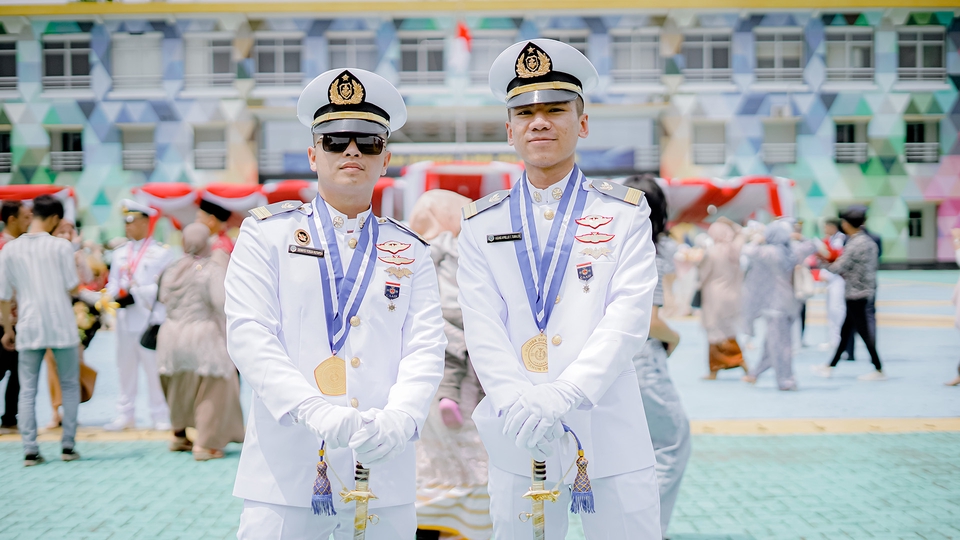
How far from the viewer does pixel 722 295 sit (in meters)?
9.62

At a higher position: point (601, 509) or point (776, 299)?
point (776, 299)

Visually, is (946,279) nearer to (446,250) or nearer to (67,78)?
(446,250)

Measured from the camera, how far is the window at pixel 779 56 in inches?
1131

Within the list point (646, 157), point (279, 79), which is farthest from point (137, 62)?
point (646, 157)

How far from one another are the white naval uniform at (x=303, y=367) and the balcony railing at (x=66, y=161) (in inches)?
1156

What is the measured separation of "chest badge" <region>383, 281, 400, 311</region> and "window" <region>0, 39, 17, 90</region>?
30.9 meters

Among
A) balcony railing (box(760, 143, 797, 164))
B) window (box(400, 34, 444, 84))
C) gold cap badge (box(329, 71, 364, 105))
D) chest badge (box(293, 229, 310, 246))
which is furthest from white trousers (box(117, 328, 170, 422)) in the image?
balcony railing (box(760, 143, 797, 164))

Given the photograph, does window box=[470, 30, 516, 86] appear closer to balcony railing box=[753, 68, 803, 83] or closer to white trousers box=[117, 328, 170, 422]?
balcony railing box=[753, 68, 803, 83]

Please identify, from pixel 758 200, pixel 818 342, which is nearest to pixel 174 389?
pixel 818 342

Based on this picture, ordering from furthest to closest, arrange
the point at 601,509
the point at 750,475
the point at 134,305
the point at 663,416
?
the point at 134,305 → the point at 750,475 → the point at 663,416 → the point at 601,509

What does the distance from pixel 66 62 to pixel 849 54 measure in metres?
29.7

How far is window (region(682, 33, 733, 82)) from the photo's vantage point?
28.5 m

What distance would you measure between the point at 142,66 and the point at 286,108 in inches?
232

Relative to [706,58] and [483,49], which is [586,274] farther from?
[706,58]
